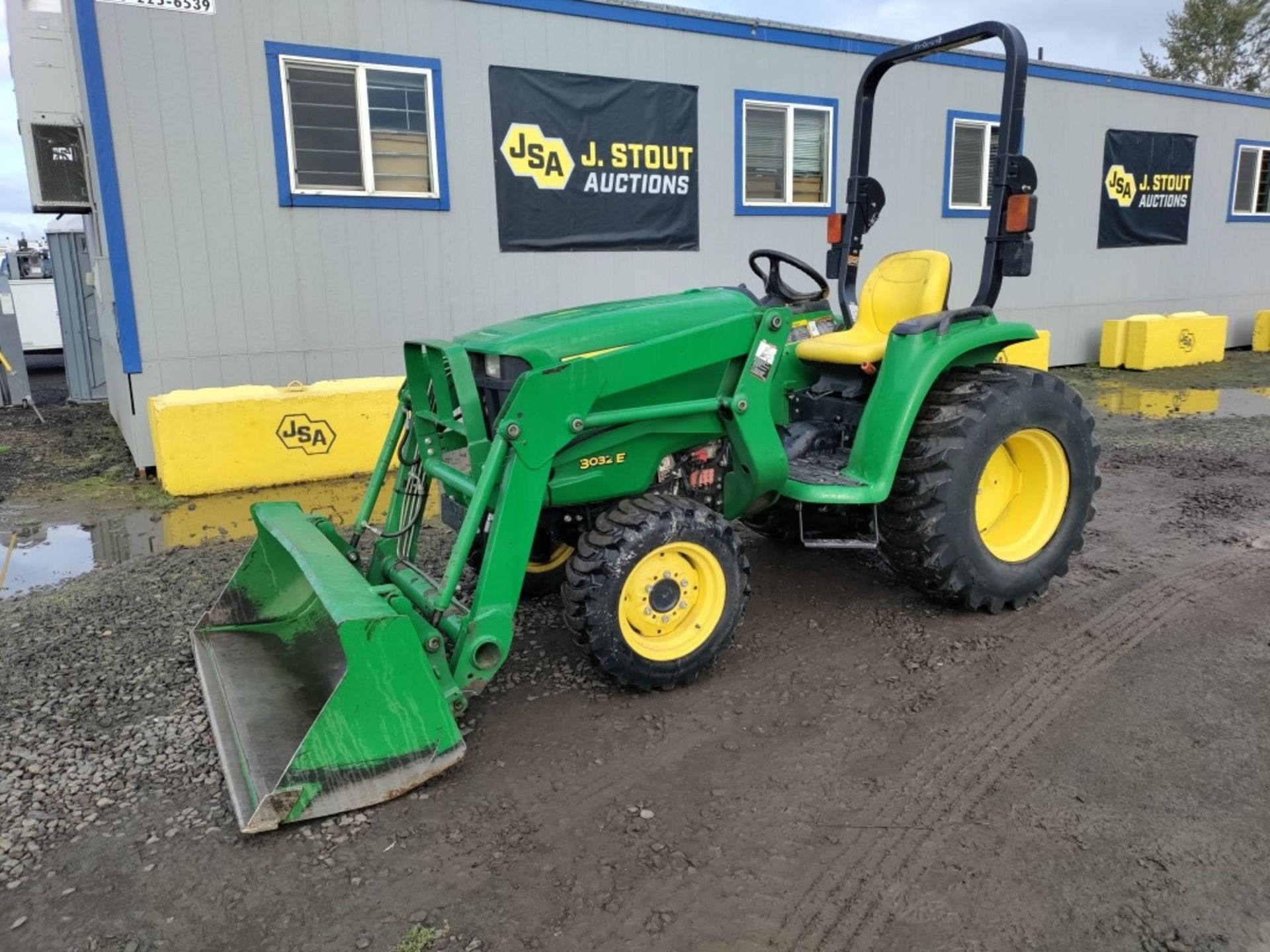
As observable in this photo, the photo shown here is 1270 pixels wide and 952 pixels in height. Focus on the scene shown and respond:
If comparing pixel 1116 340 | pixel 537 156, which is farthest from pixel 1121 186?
pixel 537 156

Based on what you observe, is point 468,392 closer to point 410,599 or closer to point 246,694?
point 410,599

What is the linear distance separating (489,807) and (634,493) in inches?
49.3

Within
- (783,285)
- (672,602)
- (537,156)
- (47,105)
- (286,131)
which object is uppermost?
(47,105)

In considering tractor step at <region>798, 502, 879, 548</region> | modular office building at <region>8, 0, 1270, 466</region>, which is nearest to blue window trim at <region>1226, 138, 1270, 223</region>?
modular office building at <region>8, 0, 1270, 466</region>

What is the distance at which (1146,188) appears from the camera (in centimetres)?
1232

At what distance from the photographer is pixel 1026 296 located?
37.7ft

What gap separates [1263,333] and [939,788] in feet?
47.3

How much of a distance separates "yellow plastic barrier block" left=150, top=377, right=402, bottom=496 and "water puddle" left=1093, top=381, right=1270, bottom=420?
285 inches

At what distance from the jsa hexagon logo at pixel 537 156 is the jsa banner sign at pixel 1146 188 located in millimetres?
7729

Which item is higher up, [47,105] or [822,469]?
[47,105]

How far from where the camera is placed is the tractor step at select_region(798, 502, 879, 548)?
12.7ft

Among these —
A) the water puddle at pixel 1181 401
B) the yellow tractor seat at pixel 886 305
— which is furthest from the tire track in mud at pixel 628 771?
the water puddle at pixel 1181 401

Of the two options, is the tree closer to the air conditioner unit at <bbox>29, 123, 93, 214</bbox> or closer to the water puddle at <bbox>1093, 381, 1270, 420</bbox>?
the water puddle at <bbox>1093, 381, 1270, 420</bbox>

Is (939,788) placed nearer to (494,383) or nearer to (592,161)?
(494,383)
